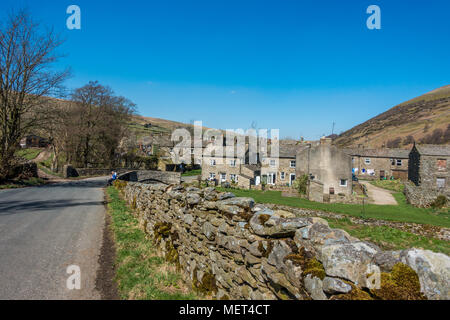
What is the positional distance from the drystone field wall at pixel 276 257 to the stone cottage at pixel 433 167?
161 feet

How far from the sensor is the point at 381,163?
196ft

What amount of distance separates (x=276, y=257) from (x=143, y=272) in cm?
426

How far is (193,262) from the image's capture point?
255 inches

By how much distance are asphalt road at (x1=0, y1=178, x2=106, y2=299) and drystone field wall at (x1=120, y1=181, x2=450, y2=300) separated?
2.36m

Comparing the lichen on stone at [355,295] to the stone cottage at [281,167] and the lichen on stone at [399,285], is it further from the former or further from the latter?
the stone cottage at [281,167]

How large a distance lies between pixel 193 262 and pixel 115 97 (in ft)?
151

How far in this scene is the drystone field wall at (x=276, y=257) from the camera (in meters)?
2.57

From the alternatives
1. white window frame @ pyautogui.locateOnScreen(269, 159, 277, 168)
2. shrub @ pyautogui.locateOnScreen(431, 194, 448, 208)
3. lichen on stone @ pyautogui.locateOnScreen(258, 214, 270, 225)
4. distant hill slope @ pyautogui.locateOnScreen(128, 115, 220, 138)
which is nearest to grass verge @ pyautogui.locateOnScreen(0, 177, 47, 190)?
lichen on stone @ pyautogui.locateOnScreen(258, 214, 270, 225)

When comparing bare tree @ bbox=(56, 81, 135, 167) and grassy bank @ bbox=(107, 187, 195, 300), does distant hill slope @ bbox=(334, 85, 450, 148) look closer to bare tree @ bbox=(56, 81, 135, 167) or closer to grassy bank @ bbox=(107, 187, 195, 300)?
bare tree @ bbox=(56, 81, 135, 167)

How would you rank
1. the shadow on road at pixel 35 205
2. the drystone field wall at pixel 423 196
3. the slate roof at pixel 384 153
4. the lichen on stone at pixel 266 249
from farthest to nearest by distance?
the slate roof at pixel 384 153 → the drystone field wall at pixel 423 196 → the shadow on road at pixel 35 205 → the lichen on stone at pixel 266 249

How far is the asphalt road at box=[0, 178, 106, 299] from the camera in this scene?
5.61 metres

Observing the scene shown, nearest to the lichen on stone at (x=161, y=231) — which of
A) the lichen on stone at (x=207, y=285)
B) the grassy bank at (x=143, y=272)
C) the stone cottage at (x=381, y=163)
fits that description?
the grassy bank at (x=143, y=272)

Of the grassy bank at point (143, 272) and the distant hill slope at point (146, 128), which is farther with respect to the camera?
the distant hill slope at point (146, 128)
